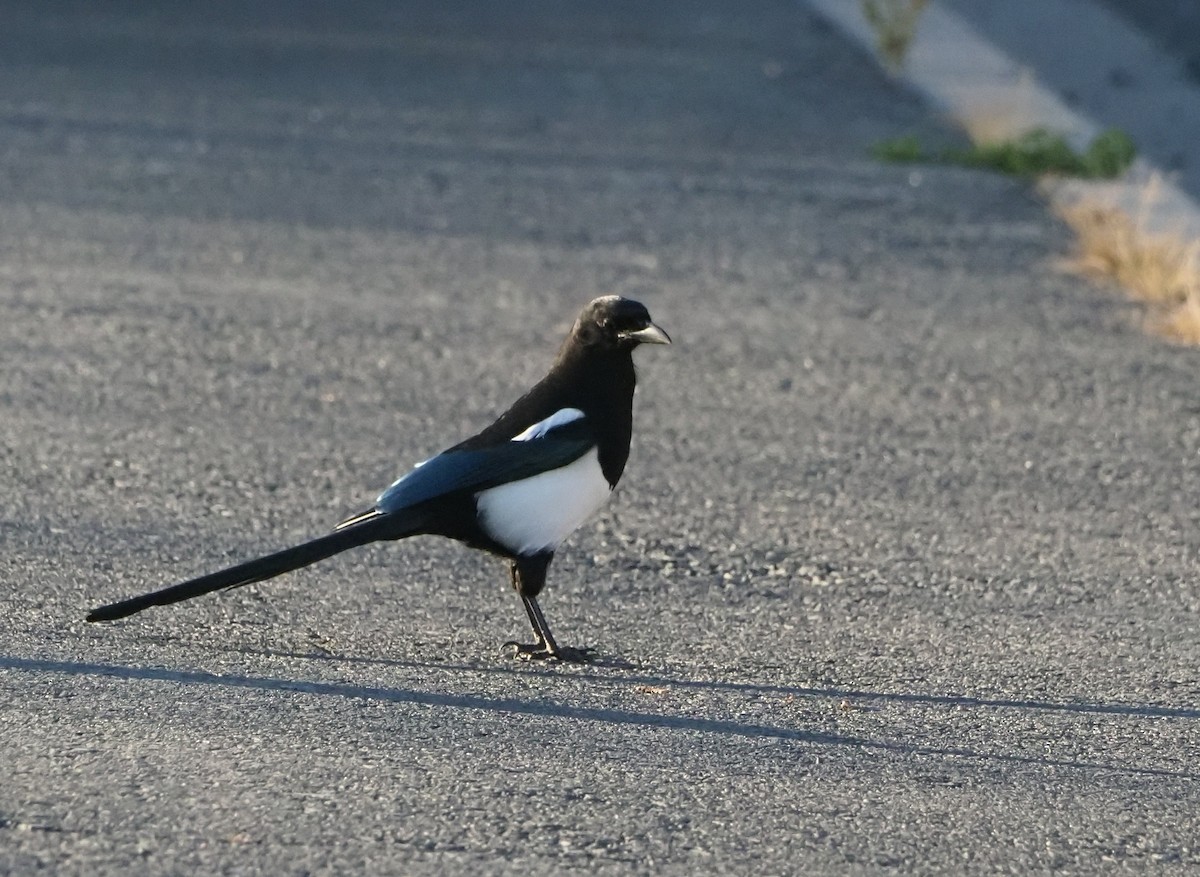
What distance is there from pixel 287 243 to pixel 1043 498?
3770 mm

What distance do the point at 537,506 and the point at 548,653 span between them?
0.99 ft

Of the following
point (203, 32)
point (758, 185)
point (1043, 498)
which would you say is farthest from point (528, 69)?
point (1043, 498)

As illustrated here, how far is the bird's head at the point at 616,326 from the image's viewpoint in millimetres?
4277

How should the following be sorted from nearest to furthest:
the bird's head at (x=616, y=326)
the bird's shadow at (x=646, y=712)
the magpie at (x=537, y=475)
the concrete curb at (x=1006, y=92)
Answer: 1. the bird's shadow at (x=646, y=712)
2. the magpie at (x=537, y=475)
3. the bird's head at (x=616, y=326)
4. the concrete curb at (x=1006, y=92)

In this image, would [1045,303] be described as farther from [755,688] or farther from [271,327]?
[755,688]

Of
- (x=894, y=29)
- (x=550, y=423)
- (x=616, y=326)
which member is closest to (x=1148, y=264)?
(x=616, y=326)

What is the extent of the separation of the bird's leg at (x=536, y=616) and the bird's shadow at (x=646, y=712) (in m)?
0.19

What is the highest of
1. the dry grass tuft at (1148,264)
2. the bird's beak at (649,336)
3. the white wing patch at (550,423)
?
the bird's beak at (649,336)

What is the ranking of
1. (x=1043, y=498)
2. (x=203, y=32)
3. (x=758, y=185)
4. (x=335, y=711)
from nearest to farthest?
(x=335, y=711) → (x=1043, y=498) → (x=758, y=185) → (x=203, y=32)

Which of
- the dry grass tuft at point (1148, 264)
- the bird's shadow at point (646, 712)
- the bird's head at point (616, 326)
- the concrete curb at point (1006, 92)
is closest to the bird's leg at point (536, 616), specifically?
the bird's shadow at point (646, 712)

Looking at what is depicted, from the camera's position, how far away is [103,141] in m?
10.1

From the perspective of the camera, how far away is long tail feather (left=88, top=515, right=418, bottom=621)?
12.9 feet

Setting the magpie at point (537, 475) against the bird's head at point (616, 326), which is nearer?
the magpie at point (537, 475)

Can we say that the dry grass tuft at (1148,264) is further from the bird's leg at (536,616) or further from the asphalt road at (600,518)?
the bird's leg at (536,616)
